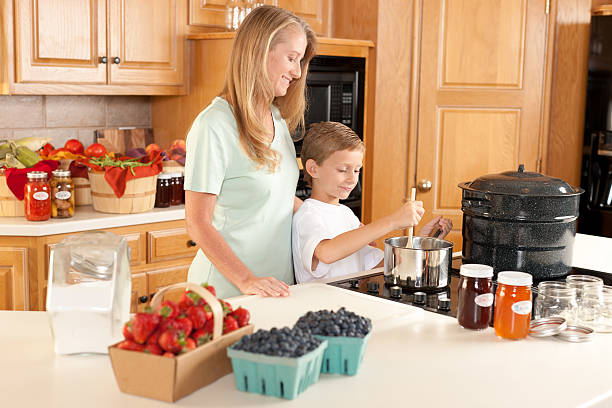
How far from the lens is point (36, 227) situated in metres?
2.72

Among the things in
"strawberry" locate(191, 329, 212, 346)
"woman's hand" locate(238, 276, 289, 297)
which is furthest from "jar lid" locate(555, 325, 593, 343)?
"strawberry" locate(191, 329, 212, 346)

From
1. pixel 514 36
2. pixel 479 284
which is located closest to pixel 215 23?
pixel 514 36

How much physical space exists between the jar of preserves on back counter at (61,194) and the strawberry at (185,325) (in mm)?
1820

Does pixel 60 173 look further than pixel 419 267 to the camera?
Yes

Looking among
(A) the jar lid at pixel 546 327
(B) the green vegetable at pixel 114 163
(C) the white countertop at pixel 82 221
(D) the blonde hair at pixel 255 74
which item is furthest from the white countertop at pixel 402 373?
(B) the green vegetable at pixel 114 163

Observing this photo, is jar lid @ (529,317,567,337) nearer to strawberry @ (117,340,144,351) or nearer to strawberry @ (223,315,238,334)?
strawberry @ (223,315,238,334)

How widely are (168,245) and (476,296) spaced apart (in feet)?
6.00

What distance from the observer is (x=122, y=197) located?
294cm

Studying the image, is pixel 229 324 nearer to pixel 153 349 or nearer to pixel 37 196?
pixel 153 349

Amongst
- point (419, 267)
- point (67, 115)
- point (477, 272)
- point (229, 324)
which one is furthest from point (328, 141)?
point (67, 115)

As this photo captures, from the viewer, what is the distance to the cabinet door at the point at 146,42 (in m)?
3.27

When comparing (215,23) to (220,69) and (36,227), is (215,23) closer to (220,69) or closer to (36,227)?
(220,69)

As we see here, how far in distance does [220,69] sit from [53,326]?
2.23m

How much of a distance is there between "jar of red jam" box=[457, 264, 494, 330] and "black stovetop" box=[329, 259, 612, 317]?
111 mm
